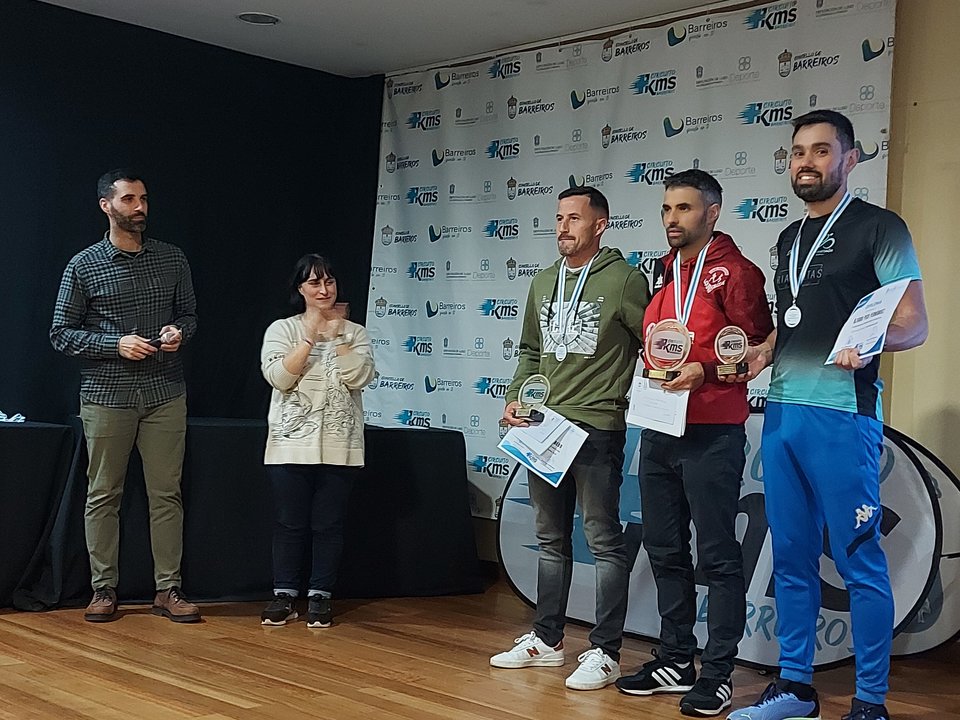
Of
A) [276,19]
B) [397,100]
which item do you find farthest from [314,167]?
[276,19]

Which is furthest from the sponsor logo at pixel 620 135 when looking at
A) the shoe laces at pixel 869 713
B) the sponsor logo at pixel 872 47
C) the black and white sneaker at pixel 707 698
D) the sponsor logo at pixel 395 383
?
the shoe laces at pixel 869 713

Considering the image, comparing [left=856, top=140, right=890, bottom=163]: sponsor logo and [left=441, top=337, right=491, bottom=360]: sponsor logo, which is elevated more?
[left=856, top=140, right=890, bottom=163]: sponsor logo

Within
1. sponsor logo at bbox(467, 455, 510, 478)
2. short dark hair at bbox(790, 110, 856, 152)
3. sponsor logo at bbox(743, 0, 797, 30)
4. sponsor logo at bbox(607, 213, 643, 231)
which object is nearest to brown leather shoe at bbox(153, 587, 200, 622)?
sponsor logo at bbox(467, 455, 510, 478)

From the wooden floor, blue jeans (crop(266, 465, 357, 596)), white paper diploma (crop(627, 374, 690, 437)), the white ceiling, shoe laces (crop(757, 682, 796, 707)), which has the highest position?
the white ceiling

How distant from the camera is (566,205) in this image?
12.3 ft

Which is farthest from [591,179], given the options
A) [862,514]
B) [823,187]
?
[862,514]

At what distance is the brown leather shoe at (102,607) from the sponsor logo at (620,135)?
276 centimetres

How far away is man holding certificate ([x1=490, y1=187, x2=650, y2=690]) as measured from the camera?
3.65 m

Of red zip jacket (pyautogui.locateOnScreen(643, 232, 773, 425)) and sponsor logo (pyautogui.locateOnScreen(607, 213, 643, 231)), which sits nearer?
red zip jacket (pyautogui.locateOnScreen(643, 232, 773, 425))

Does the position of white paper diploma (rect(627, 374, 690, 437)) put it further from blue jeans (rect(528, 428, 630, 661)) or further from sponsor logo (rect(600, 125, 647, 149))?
sponsor logo (rect(600, 125, 647, 149))

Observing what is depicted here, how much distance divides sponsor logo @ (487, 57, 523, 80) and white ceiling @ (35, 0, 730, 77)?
2.9 inches

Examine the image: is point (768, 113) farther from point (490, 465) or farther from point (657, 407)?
point (490, 465)

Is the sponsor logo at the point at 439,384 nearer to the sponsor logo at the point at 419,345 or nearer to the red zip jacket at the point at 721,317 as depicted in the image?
the sponsor logo at the point at 419,345

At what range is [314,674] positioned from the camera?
364 centimetres
